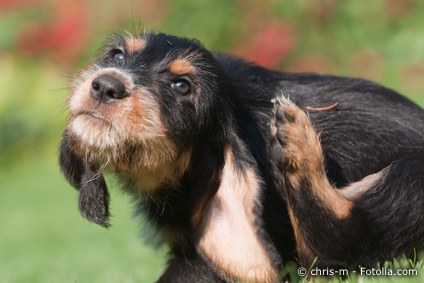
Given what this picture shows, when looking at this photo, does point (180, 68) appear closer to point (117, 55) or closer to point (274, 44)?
point (117, 55)

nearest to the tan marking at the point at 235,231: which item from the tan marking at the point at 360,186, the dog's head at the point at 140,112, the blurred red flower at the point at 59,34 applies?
the dog's head at the point at 140,112

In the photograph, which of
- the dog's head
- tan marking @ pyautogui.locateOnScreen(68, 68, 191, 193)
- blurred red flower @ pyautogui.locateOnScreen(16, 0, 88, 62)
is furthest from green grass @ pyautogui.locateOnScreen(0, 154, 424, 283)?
blurred red flower @ pyautogui.locateOnScreen(16, 0, 88, 62)

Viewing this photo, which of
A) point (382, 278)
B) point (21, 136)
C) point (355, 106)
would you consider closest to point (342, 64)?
point (21, 136)

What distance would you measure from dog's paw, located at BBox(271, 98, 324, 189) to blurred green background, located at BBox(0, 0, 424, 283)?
34.5 feet

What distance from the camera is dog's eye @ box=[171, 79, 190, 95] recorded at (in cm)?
513

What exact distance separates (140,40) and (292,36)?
540 inches

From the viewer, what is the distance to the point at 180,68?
5.16 meters

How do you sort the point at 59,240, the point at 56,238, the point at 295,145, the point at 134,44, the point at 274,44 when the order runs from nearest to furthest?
the point at 295,145 → the point at 134,44 → the point at 59,240 → the point at 56,238 → the point at 274,44

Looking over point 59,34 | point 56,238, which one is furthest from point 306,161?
point 59,34

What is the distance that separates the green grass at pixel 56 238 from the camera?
717cm

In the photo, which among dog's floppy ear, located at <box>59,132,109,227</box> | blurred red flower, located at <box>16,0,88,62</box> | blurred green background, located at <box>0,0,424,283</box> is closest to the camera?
dog's floppy ear, located at <box>59,132,109,227</box>

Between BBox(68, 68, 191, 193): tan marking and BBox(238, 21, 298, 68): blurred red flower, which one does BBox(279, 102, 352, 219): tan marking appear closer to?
BBox(68, 68, 191, 193): tan marking

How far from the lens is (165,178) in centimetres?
531

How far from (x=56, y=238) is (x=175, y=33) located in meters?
8.24
